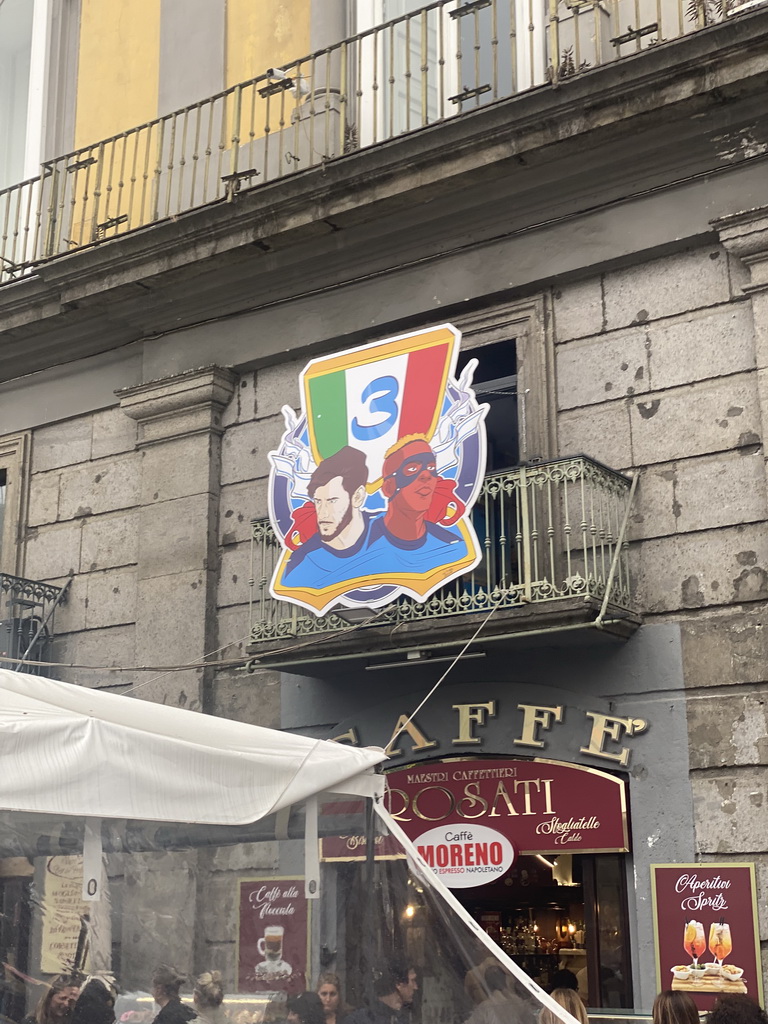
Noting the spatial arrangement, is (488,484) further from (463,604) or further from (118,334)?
(118,334)

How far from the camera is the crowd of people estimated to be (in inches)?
182

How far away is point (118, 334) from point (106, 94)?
2.82 metres

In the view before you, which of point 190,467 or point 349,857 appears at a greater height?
point 190,467

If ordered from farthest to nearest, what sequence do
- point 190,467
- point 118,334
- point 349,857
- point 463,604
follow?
1. point 118,334
2. point 190,467
3. point 463,604
4. point 349,857

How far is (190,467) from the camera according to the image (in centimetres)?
1141

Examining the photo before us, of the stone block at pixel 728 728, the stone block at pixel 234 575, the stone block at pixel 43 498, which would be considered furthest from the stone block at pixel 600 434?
the stone block at pixel 43 498

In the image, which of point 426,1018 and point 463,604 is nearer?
point 426,1018

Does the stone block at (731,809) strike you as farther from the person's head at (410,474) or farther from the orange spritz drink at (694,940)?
the person's head at (410,474)

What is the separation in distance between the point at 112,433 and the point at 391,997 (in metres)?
8.08

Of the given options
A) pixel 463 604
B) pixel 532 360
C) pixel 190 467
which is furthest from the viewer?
pixel 190 467

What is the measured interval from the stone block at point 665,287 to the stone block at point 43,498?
18.8 ft

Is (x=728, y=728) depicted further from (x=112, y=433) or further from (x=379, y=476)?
(x=112, y=433)

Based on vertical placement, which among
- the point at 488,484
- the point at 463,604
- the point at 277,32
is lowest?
the point at 463,604

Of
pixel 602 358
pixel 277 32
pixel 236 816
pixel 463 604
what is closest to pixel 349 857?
pixel 236 816
